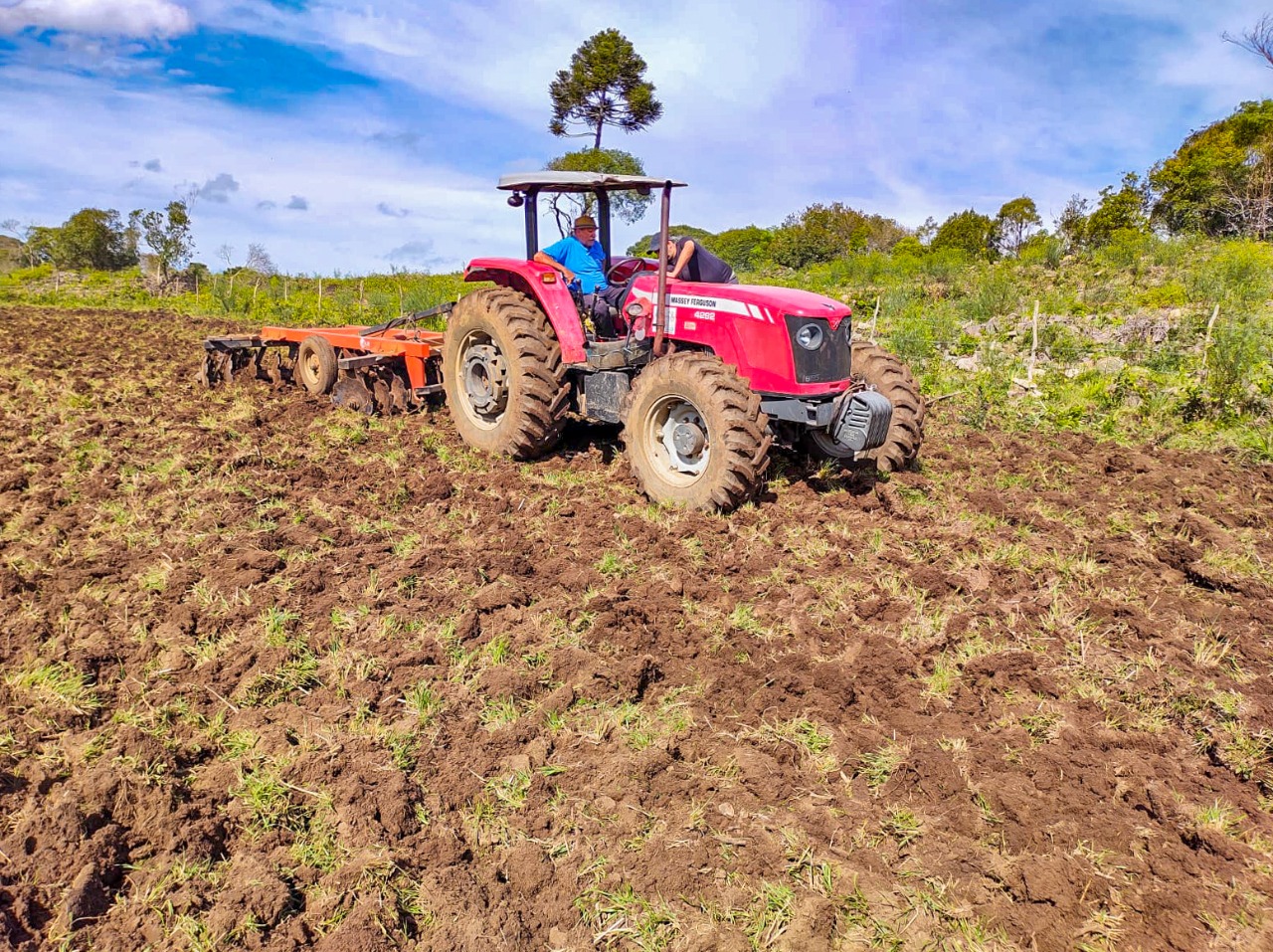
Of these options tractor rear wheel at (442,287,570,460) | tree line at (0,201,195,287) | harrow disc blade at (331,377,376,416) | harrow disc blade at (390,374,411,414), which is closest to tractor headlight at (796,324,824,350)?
tractor rear wheel at (442,287,570,460)

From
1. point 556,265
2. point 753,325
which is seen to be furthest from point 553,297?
point 753,325

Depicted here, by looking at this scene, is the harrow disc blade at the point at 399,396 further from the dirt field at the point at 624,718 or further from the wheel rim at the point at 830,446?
the wheel rim at the point at 830,446

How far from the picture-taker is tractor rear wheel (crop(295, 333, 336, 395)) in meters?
7.98

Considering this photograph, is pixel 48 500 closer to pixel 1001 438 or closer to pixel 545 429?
pixel 545 429

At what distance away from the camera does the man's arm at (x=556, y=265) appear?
20.6 ft

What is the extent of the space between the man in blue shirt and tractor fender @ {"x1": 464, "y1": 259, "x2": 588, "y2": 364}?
134 millimetres

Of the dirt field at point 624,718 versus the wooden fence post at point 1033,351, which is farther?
the wooden fence post at point 1033,351

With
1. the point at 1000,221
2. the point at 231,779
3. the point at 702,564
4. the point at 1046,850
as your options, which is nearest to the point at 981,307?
the point at 702,564

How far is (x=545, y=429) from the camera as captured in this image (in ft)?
19.8

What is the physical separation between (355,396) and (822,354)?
4698 millimetres

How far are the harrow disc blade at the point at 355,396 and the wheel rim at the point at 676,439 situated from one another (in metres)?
3.49

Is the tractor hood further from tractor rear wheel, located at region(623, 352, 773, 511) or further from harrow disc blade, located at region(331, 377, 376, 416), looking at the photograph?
harrow disc blade, located at region(331, 377, 376, 416)

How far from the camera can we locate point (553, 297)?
6.10 m

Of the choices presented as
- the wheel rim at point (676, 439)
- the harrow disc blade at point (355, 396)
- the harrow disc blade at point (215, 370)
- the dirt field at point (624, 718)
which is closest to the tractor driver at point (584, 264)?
the wheel rim at point (676, 439)
